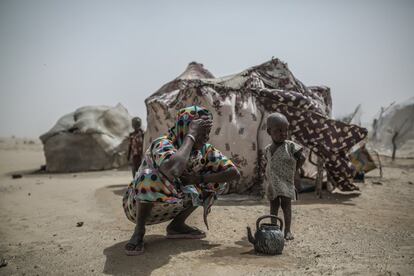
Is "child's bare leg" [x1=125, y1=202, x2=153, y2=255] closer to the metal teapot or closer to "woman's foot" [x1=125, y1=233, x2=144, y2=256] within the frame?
"woman's foot" [x1=125, y1=233, x2=144, y2=256]

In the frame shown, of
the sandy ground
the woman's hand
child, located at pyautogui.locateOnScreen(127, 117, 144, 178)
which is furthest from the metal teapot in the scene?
child, located at pyautogui.locateOnScreen(127, 117, 144, 178)

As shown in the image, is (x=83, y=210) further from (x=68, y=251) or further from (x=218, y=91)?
(x=218, y=91)

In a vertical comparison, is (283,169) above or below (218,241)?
above

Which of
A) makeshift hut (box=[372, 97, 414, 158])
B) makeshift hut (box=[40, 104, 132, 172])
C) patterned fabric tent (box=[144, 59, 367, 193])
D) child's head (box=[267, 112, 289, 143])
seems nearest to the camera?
child's head (box=[267, 112, 289, 143])

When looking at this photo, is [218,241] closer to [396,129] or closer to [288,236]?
[288,236]

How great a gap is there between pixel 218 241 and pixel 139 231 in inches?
33.0

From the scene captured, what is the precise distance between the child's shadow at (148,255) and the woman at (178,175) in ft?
0.35

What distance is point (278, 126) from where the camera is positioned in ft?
11.8

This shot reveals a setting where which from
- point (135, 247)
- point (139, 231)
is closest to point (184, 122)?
point (139, 231)

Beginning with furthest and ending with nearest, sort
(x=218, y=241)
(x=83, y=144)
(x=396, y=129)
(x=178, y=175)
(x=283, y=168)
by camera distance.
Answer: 1. (x=396, y=129)
2. (x=83, y=144)
3. (x=283, y=168)
4. (x=218, y=241)
5. (x=178, y=175)

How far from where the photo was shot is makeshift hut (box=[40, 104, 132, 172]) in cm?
1202

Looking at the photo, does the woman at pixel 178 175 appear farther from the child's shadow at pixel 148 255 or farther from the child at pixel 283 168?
the child at pixel 283 168

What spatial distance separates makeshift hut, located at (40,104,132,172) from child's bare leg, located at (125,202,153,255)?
9.57 meters

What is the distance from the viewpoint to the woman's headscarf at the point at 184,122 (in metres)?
3.12
